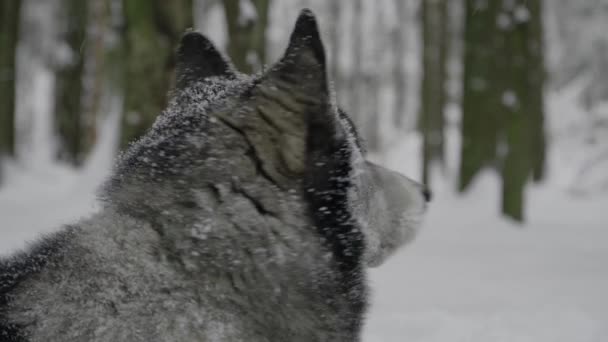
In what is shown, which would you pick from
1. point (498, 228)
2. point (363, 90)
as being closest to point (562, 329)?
point (498, 228)

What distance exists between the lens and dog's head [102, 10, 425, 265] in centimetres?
160

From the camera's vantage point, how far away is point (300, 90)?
1.55 m

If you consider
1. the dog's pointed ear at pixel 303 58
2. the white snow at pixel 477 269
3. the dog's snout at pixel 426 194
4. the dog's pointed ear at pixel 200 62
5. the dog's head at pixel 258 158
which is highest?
the dog's pointed ear at pixel 303 58

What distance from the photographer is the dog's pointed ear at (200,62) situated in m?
2.10

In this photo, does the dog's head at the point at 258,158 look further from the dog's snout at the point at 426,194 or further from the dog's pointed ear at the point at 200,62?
the dog's snout at the point at 426,194

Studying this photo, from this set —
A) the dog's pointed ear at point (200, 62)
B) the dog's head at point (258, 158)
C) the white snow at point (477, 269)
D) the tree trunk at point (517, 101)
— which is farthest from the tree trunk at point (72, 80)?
the dog's head at point (258, 158)

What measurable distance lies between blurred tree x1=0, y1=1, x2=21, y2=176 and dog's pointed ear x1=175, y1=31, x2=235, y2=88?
9466mm

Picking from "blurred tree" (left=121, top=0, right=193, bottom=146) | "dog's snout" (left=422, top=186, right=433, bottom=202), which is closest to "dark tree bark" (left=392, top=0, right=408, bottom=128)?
"blurred tree" (left=121, top=0, right=193, bottom=146)

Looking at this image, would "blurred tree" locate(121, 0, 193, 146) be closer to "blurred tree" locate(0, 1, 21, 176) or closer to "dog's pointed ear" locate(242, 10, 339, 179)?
"dog's pointed ear" locate(242, 10, 339, 179)

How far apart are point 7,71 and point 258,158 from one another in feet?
33.4

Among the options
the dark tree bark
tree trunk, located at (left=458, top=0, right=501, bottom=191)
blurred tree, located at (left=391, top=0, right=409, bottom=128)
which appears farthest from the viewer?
the dark tree bark

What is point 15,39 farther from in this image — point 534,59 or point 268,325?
point 268,325

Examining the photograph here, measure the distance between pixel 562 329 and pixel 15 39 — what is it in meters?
10.5

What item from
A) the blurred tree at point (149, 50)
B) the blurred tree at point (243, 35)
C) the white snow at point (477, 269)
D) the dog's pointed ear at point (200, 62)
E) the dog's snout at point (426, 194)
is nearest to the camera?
the dog's pointed ear at point (200, 62)
